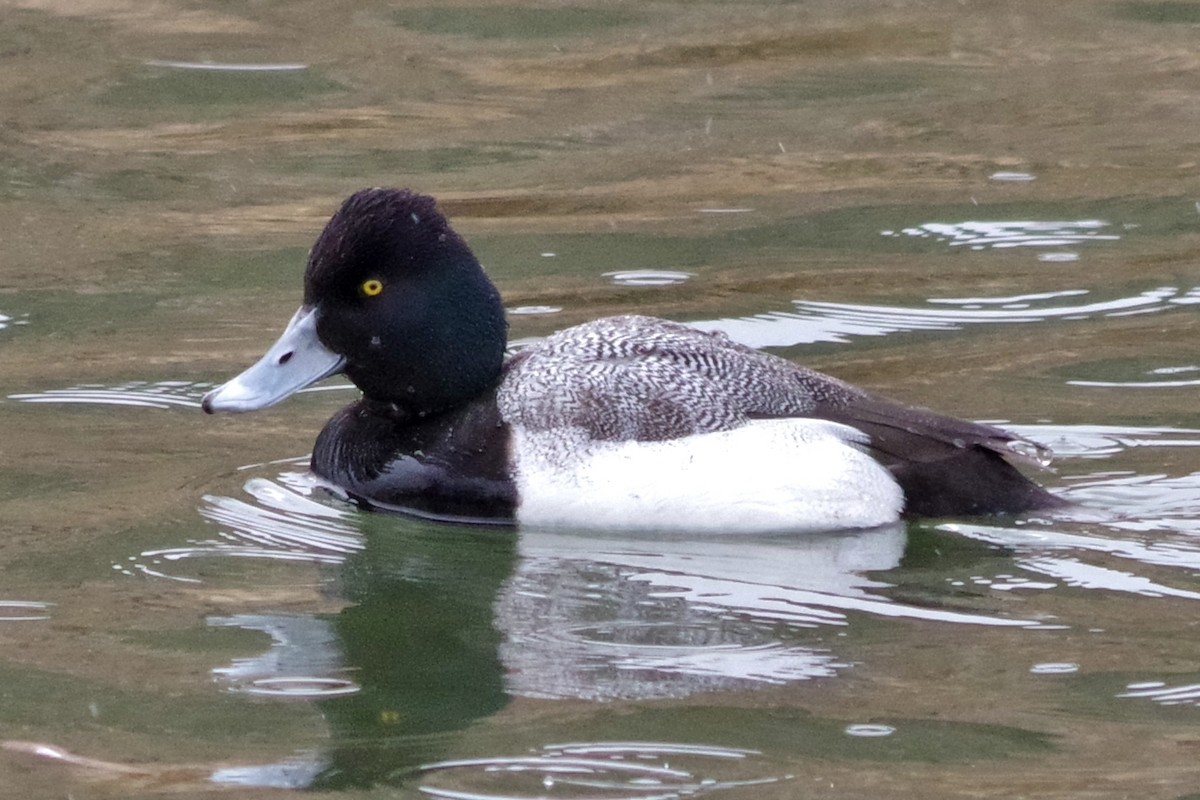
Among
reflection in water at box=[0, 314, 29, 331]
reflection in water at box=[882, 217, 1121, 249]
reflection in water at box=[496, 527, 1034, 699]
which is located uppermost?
reflection in water at box=[882, 217, 1121, 249]

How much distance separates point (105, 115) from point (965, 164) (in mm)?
5167

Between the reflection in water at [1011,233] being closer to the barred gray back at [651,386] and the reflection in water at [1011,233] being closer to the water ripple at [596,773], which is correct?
the barred gray back at [651,386]

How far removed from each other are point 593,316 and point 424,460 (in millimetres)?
2360

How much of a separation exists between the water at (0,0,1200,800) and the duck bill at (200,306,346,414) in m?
0.43

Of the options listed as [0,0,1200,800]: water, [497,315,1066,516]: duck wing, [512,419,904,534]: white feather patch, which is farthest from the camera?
[497,315,1066,516]: duck wing

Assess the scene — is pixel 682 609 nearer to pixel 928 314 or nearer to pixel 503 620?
pixel 503 620

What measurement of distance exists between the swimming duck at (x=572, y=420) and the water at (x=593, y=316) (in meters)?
0.13

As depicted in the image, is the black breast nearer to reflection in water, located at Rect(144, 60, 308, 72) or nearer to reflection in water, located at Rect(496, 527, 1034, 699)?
reflection in water, located at Rect(496, 527, 1034, 699)

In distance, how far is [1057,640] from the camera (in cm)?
607

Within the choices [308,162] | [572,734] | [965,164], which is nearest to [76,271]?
[308,162]

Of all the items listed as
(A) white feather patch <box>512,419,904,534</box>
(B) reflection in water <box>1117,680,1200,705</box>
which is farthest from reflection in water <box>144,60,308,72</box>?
(B) reflection in water <box>1117,680,1200,705</box>

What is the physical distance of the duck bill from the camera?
7.43 meters

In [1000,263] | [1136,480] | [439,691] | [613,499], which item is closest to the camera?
[439,691]

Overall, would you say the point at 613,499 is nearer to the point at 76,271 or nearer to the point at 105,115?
the point at 76,271
